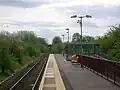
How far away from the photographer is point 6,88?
23797mm

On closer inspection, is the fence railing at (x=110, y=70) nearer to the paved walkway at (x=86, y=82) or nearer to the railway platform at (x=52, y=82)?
the paved walkway at (x=86, y=82)

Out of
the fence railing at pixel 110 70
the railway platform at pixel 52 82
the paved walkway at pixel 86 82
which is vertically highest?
the fence railing at pixel 110 70

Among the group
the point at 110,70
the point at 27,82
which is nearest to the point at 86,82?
the point at 110,70

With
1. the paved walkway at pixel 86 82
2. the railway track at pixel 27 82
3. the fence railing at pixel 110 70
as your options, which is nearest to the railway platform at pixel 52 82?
the paved walkway at pixel 86 82

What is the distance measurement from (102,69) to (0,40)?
31466 millimetres

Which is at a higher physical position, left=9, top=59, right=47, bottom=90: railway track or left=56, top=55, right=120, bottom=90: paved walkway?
left=56, top=55, right=120, bottom=90: paved walkway

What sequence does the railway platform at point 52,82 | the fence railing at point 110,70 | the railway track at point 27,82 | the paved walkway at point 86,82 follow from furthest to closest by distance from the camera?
the railway track at point 27,82 → the railway platform at point 52,82 → the fence railing at point 110,70 → the paved walkway at point 86,82

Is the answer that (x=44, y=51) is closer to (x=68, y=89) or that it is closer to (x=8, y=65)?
(x=8, y=65)

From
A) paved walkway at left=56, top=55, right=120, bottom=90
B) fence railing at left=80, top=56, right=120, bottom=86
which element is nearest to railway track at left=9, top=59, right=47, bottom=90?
paved walkway at left=56, top=55, right=120, bottom=90

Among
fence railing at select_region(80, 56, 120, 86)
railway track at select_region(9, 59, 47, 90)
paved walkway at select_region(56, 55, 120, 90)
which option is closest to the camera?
paved walkway at select_region(56, 55, 120, 90)

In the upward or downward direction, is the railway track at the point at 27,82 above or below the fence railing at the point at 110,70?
below

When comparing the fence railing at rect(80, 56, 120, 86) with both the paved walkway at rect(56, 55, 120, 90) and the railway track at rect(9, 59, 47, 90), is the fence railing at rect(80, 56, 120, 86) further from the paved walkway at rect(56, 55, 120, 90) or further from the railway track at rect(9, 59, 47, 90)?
the railway track at rect(9, 59, 47, 90)

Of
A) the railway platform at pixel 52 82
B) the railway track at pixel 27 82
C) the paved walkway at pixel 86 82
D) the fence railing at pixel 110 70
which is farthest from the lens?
the railway track at pixel 27 82

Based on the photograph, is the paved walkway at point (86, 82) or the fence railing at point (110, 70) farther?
the fence railing at point (110, 70)
